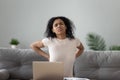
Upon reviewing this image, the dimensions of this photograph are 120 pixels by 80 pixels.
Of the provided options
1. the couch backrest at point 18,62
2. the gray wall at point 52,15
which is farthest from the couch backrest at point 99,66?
the gray wall at point 52,15

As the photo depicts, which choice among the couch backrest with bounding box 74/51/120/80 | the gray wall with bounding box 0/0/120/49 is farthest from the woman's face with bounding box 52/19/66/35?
the gray wall with bounding box 0/0/120/49

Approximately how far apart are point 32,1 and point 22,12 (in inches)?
9.4

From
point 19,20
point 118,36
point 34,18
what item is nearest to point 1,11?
point 19,20

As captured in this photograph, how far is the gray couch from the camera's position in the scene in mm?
2604

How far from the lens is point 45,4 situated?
364 cm

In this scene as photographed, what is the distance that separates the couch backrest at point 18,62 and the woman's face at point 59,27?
0.84 meters

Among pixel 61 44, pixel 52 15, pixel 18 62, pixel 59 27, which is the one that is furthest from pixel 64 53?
pixel 52 15

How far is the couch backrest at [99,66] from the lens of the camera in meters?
2.59

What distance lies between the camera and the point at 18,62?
275 cm

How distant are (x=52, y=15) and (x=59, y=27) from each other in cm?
173

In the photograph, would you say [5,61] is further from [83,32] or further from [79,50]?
[83,32]

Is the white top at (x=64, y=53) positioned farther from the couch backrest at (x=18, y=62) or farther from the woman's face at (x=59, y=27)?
the couch backrest at (x=18, y=62)

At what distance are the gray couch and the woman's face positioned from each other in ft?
2.72

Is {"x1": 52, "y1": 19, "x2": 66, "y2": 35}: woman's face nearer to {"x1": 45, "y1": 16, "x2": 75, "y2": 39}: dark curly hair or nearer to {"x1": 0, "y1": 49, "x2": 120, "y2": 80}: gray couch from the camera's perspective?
{"x1": 45, "y1": 16, "x2": 75, "y2": 39}: dark curly hair
